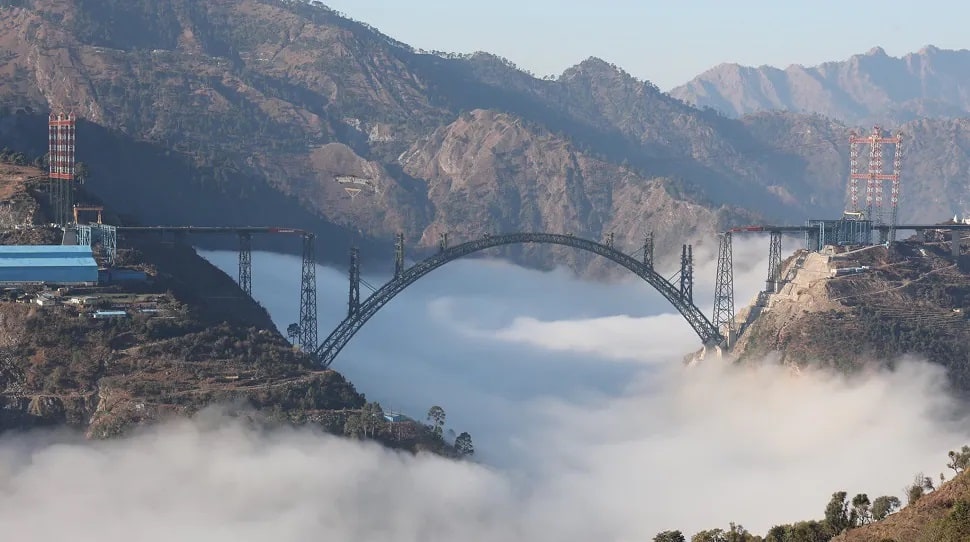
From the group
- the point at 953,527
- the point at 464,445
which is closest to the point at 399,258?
the point at 464,445

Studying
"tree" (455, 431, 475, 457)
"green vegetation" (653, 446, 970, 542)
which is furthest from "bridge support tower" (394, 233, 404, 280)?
"green vegetation" (653, 446, 970, 542)

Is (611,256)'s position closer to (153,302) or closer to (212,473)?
(153,302)

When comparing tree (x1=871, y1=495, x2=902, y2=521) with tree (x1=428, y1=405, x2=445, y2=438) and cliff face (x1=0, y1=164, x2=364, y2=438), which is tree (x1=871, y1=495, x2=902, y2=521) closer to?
cliff face (x1=0, y1=164, x2=364, y2=438)

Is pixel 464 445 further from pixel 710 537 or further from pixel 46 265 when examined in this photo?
pixel 710 537

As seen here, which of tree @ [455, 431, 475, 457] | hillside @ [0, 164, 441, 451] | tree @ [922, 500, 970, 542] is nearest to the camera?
tree @ [922, 500, 970, 542]

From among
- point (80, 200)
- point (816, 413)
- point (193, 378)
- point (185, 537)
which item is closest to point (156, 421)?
point (193, 378)
